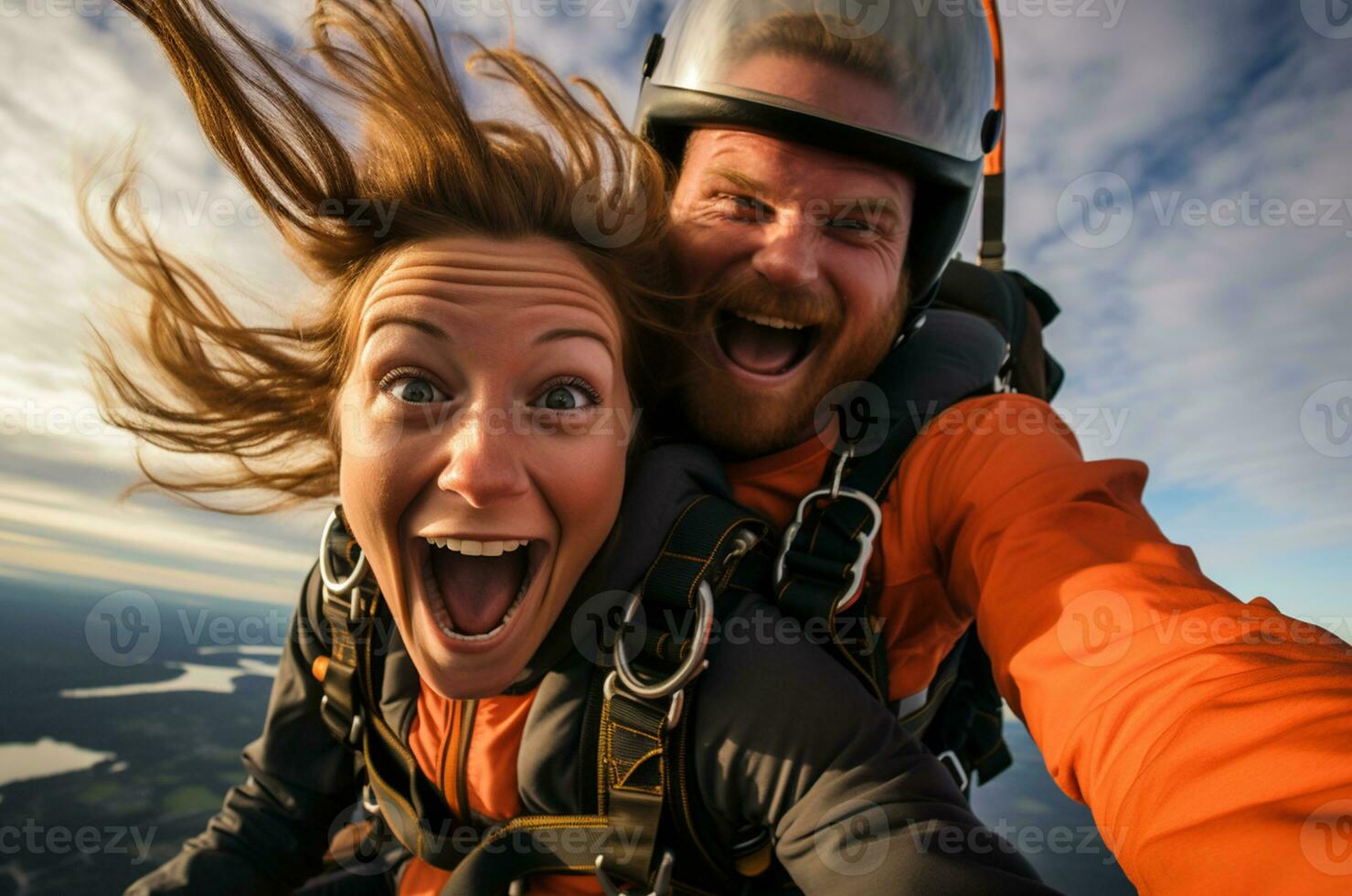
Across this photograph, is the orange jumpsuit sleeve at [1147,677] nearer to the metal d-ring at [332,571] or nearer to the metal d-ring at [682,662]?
the metal d-ring at [682,662]

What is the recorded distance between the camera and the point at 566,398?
1.35m

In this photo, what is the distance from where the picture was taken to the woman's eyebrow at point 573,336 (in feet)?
4.28

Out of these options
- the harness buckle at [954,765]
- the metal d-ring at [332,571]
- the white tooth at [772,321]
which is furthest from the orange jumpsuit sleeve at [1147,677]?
the metal d-ring at [332,571]

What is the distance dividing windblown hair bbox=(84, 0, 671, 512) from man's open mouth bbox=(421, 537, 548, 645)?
19.8 inches

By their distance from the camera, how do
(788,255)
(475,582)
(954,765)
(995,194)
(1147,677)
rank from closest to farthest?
(1147,677), (475,582), (788,255), (954,765), (995,194)

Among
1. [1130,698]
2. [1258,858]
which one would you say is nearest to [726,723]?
[1130,698]

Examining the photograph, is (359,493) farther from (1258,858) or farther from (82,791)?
(82,791)

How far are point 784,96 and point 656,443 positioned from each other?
0.95m

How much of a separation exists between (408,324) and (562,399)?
1.07ft

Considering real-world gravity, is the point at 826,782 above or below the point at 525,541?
below

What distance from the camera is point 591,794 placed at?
133 centimetres

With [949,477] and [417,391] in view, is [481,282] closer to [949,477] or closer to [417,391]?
[417,391]

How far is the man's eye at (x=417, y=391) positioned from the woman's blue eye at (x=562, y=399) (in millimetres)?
186

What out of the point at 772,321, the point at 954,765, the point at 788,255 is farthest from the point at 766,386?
the point at 954,765
